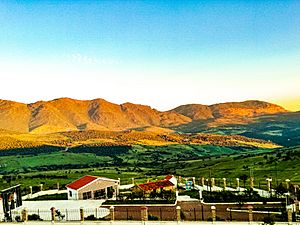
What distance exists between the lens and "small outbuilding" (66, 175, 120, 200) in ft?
209

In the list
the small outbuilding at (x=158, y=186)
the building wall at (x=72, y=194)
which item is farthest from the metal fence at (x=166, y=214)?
the building wall at (x=72, y=194)

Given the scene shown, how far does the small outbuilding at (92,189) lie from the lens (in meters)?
63.7

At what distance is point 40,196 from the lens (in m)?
68.3

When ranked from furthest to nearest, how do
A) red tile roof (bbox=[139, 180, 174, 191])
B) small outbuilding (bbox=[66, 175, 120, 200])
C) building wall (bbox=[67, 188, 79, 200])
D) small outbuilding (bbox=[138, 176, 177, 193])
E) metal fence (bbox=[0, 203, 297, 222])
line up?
small outbuilding (bbox=[66, 175, 120, 200]) → building wall (bbox=[67, 188, 79, 200]) → red tile roof (bbox=[139, 180, 174, 191]) → small outbuilding (bbox=[138, 176, 177, 193]) → metal fence (bbox=[0, 203, 297, 222])

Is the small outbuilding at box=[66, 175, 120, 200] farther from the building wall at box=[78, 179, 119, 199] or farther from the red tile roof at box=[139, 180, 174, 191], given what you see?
the red tile roof at box=[139, 180, 174, 191]

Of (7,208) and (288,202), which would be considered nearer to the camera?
A: (288,202)

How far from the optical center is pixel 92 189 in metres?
64.8

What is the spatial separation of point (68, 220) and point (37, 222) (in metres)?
3.38

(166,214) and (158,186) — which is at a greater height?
(158,186)

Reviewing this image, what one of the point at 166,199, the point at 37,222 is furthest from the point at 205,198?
the point at 37,222

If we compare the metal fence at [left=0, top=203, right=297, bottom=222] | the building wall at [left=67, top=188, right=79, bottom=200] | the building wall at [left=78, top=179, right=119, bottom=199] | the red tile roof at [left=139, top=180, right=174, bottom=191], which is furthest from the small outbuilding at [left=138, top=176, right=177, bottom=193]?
the building wall at [left=67, top=188, right=79, bottom=200]

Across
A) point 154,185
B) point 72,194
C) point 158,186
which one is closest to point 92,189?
point 72,194

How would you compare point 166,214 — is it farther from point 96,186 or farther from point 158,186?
point 96,186

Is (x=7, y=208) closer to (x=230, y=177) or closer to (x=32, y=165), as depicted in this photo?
(x=230, y=177)
